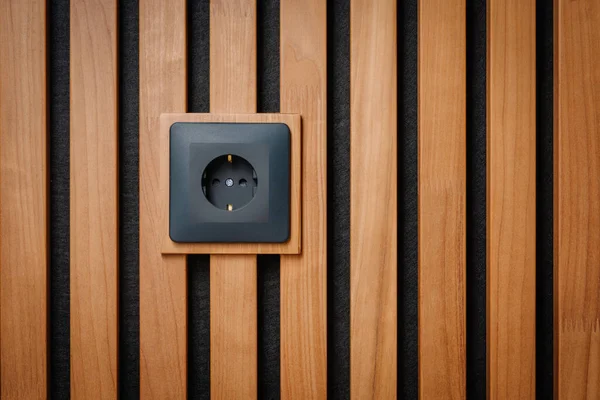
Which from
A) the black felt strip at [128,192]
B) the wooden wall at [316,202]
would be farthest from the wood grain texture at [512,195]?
the black felt strip at [128,192]

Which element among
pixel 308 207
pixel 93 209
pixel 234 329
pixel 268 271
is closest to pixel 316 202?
pixel 308 207

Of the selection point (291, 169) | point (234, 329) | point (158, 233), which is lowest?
point (234, 329)

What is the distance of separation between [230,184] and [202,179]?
0.05m

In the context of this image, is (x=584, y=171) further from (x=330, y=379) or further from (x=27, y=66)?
(x=27, y=66)

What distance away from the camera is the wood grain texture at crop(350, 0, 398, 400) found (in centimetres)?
69

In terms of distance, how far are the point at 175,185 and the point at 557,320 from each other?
67cm

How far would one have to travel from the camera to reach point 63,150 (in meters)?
0.71

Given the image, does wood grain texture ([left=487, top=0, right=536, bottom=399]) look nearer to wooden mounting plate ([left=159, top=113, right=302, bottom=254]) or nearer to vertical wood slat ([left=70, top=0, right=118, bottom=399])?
wooden mounting plate ([left=159, top=113, right=302, bottom=254])

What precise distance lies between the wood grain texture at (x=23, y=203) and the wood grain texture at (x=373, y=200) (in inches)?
20.1

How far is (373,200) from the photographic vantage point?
2.28 feet

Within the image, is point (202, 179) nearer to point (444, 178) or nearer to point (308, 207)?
point (308, 207)

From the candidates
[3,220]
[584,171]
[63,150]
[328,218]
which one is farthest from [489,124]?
[3,220]

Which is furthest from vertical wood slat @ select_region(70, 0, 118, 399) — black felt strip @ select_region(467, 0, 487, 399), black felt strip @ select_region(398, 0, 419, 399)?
black felt strip @ select_region(467, 0, 487, 399)

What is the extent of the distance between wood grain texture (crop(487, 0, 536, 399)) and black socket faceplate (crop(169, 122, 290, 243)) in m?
0.35
